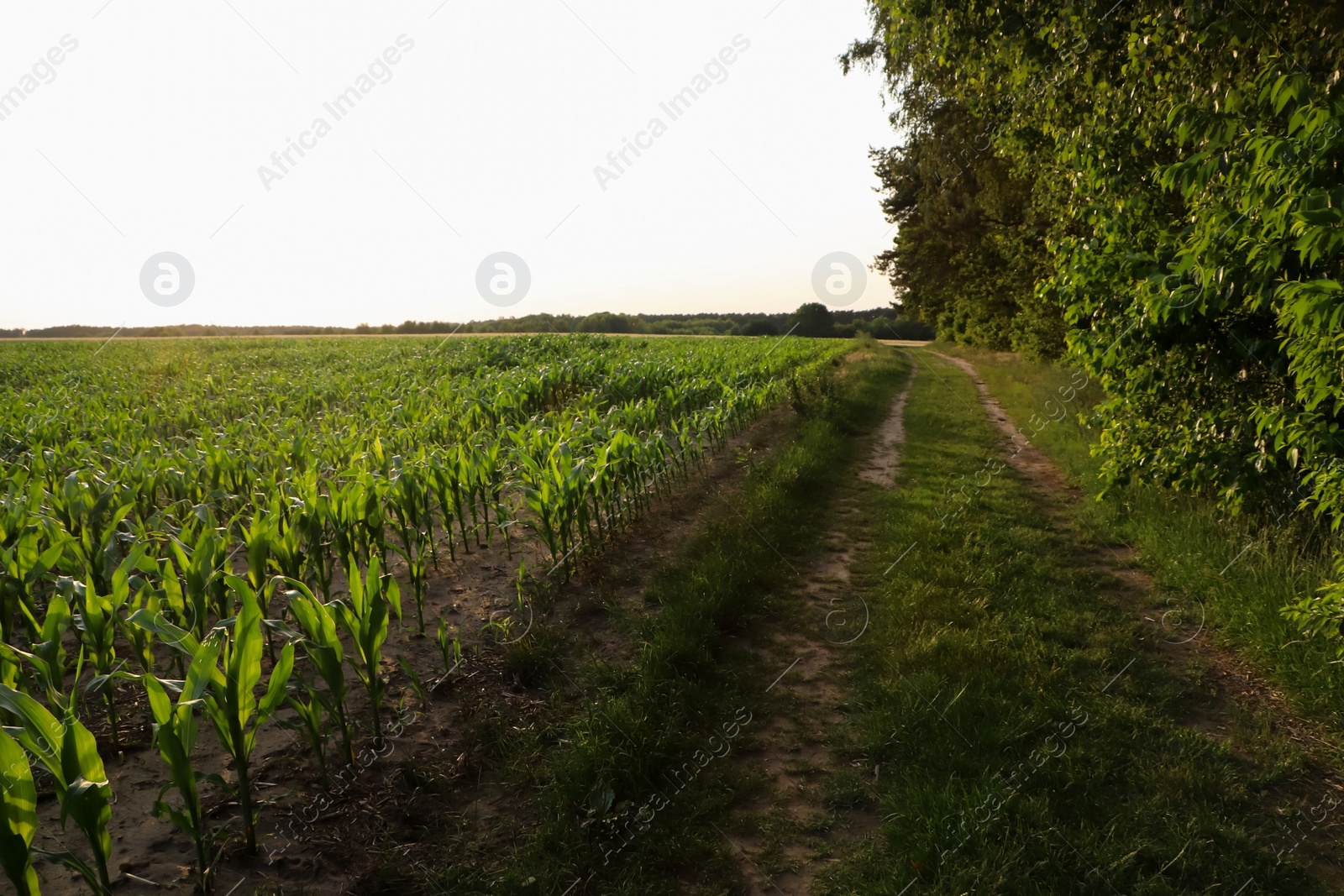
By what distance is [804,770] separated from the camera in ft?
12.3

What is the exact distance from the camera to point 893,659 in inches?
186

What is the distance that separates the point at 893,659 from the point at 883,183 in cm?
2681

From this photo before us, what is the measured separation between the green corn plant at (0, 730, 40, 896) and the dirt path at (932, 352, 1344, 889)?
511 cm

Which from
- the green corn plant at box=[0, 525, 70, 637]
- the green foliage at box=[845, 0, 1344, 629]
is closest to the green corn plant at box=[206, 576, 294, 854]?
the green corn plant at box=[0, 525, 70, 637]

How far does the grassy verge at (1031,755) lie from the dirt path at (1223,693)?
13cm

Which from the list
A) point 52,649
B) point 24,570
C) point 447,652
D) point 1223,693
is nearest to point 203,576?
point 52,649

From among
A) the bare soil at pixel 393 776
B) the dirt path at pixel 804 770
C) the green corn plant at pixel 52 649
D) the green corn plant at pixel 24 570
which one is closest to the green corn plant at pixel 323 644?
the bare soil at pixel 393 776

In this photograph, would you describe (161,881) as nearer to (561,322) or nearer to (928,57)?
(928,57)

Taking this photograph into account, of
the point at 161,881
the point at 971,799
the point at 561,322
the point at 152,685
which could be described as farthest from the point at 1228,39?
the point at 561,322

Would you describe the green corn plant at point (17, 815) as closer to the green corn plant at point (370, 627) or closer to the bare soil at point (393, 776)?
the bare soil at point (393, 776)

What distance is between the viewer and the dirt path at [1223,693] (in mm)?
3174

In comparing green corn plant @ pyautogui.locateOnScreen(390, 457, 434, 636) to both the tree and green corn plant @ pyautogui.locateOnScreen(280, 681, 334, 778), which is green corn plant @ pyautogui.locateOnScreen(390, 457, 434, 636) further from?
the tree

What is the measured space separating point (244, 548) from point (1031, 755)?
580 cm

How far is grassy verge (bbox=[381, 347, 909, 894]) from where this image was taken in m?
3.08
